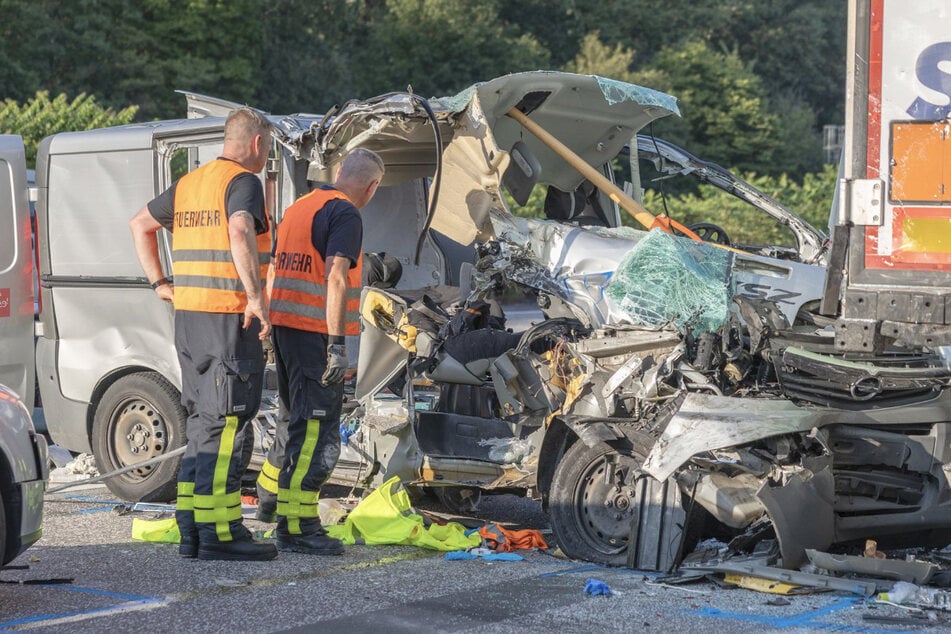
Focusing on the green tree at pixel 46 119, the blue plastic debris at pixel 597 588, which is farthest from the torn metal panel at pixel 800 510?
the green tree at pixel 46 119

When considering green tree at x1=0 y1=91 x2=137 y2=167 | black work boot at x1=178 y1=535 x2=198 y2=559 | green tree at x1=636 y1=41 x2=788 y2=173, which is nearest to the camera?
black work boot at x1=178 y1=535 x2=198 y2=559

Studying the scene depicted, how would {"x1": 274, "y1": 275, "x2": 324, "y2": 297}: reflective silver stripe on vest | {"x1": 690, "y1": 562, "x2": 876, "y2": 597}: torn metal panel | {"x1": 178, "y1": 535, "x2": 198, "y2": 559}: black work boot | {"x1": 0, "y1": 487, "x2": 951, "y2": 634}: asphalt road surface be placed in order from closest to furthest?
{"x1": 0, "y1": 487, "x2": 951, "y2": 634}: asphalt road surface → {"x1": 690, "y1": 562, "x2": 876, "y2": 597}: torn metal panel → {"x1": 178, "y1": 535, "x2": 198, "y2": 559}: black work boot → {"x1": 274, "y1": 275, "x2": 324, "y2": 297}: reflective silver stripe on vest

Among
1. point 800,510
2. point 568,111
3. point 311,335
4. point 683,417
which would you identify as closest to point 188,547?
point 311,335

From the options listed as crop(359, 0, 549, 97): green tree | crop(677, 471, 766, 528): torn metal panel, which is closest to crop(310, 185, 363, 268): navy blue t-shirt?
crop(677, 471, 766, 528): torn metal panel

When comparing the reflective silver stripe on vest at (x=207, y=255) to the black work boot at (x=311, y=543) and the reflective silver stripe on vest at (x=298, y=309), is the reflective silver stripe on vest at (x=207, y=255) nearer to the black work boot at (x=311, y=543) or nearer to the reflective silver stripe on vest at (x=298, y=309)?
the reflective silver stripe on vest at (x=298, y=309)

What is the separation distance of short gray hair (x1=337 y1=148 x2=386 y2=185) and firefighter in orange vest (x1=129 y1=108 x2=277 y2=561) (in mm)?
515

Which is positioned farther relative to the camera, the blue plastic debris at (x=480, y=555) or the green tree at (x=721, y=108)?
the green tree at (x=721, y=108)

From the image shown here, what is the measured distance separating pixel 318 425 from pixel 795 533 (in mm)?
2382

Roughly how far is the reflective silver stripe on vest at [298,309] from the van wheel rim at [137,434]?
191 cm

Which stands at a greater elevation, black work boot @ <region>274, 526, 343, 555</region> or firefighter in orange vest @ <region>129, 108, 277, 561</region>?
firefighter in orange vest @ <region>129, 108, 277, 561</region>

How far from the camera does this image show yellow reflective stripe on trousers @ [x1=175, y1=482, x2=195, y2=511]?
20.6 feet

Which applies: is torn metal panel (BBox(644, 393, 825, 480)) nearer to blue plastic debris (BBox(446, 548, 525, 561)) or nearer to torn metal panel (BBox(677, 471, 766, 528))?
torn metal panel (BBox(677, 471, 766, 528))

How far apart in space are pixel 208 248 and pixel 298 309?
1.84 feet

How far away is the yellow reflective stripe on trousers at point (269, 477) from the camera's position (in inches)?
272
